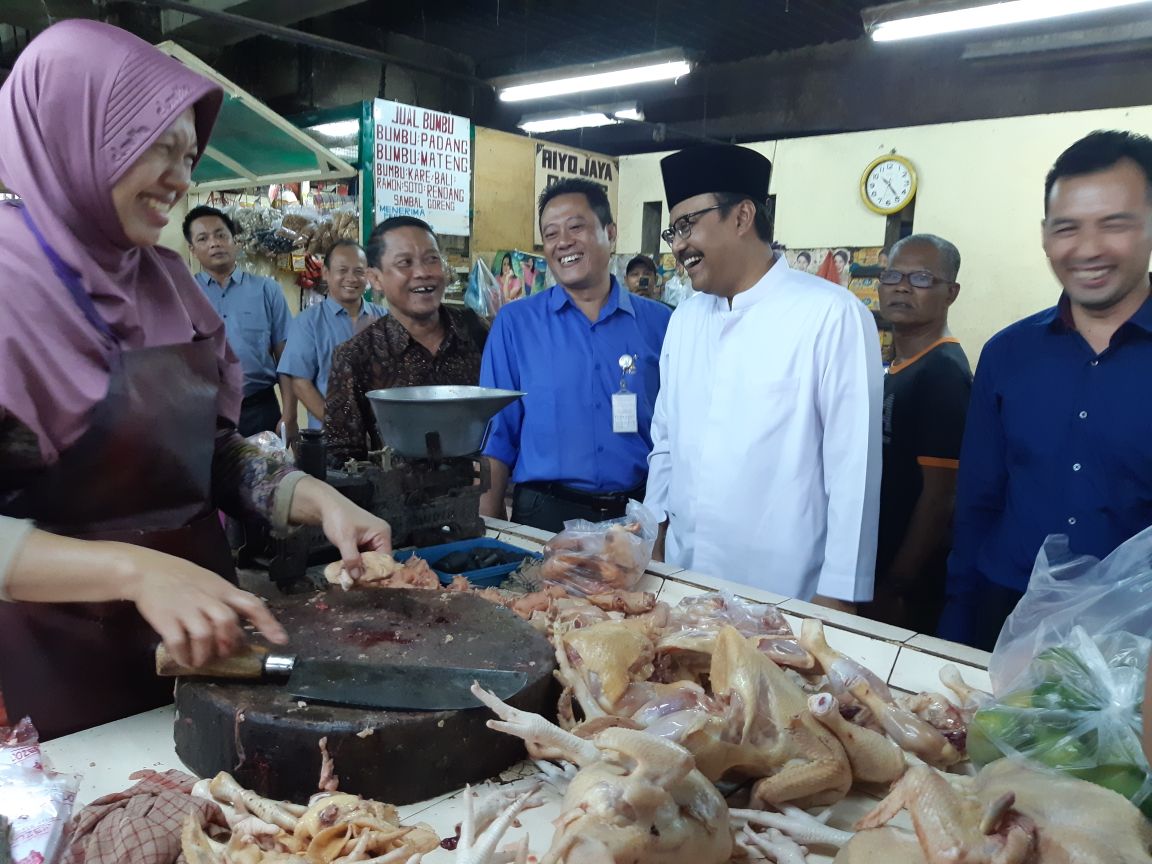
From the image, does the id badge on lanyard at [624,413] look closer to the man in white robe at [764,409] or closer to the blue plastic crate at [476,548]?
the man in white robe at [764,409]

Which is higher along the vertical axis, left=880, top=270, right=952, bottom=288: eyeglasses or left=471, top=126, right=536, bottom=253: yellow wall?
left=471, top=126, right=536, bottom=253: yellow wall

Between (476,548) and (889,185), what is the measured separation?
8128mm

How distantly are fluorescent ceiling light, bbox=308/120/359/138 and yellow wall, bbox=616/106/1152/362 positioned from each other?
16.1ft

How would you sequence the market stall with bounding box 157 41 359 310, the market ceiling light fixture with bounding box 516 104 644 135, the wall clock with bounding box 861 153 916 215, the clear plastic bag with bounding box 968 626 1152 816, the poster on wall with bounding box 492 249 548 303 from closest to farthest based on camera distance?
1. the clear plastic bag with bounding box 968 626 1152 816
2. the market stall with bounding box 157 41 359 310
3. the wall clock with bounding box 861 153 916 215
4. the poster on wall with bounding box 492 249 548 303
5. the market ceiling light fixture with bounding box 516 104 644 135

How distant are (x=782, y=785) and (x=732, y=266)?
2.05 m

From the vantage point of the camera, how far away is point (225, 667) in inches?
57.1

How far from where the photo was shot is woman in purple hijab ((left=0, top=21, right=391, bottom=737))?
1.36m

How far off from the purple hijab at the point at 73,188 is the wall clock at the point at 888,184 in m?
8.66

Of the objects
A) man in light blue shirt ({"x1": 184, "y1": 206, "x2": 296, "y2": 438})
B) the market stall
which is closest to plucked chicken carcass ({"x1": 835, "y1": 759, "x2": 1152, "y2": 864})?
man in light blue shirt ({"x1": 184, "y1": 206, "x2": 296, "y2": 438})

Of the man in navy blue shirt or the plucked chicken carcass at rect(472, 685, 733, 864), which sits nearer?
the plucked chicken carcass at rect(472, 685, 733, 864)

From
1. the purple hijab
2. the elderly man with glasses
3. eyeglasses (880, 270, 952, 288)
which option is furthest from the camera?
eyeglasses (880, 270, 952, 288)

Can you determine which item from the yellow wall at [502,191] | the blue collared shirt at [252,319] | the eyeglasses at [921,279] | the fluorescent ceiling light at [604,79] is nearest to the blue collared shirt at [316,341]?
the blue collared shirt at [252,319]

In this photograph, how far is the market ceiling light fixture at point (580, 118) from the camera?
33.5ft

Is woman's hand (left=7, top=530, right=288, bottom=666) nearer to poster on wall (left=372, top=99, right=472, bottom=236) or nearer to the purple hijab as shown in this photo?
the purple hijab
